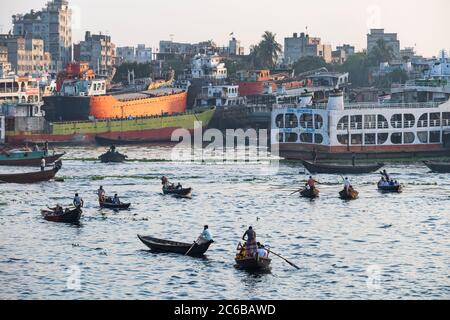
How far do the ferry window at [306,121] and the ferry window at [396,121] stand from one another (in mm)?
7480

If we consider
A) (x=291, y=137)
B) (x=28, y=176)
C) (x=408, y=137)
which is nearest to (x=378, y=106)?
(x=408, y=137)

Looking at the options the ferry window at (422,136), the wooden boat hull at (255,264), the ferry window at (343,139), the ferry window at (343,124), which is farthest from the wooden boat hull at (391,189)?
the wooden boat hull at (255,264)

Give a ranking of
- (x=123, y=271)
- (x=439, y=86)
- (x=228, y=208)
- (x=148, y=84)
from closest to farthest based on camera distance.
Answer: (x=123, y=271)
(x=228, y=208)
(x=439, y=86)
(x=148, y=84)

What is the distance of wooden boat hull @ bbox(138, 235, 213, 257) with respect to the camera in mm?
53500

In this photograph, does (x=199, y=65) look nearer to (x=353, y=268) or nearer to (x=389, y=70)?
(x=389, y=70)

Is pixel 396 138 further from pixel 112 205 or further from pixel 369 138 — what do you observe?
pixel 112 205

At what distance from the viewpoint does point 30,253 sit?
55219 mm

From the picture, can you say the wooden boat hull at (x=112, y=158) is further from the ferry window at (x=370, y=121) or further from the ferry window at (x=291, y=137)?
the ferry window at (x=370, y=121)

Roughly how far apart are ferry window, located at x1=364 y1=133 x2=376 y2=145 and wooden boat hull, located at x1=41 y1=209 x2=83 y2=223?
3944cm

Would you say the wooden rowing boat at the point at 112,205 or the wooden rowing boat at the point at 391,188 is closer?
the wooden rowing boat at the point at 112,205

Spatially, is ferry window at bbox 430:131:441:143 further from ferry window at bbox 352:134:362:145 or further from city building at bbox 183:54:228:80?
city building at bbox 183:54:228:80

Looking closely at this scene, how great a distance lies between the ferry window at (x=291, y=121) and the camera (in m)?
99.1
